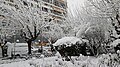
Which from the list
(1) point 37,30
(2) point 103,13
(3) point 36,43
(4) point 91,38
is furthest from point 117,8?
(3) point 36,43

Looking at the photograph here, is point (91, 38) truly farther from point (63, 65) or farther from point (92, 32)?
point (63, 65)

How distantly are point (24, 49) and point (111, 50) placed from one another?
27.3 m

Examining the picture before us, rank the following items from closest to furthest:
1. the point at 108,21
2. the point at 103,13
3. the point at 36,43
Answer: the point at 103,13, the point at 108,21, the point at 36,43

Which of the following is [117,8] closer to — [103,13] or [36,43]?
[103,13]

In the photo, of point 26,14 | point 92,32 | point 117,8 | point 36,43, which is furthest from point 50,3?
point 117,8

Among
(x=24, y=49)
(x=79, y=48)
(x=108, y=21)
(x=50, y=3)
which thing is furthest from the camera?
(x=50, y=3)

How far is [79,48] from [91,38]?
2.56m

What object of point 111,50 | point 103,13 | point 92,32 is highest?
point 103,13

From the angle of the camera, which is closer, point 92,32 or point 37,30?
point 92,32

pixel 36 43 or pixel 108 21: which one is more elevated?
pixel 108 21

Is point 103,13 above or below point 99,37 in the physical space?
above

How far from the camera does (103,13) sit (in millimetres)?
13945

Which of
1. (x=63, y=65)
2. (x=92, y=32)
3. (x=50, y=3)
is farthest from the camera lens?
(x=50, y=3)

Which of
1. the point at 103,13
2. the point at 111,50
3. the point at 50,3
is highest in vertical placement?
the point at 50,3
